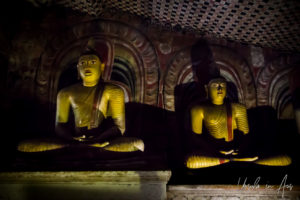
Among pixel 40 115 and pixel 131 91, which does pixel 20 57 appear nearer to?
pixel 40 115

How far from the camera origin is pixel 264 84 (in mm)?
5332

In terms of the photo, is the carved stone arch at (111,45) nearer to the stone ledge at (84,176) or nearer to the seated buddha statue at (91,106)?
the seated buddha statue at (91,106)

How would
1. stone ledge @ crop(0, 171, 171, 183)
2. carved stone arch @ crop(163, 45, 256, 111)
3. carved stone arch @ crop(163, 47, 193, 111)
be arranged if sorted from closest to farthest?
stone ledge @ crop(0, 171, 171, 183) → carved stone arch @ crop(163, 47, 193, 111) → carved stone arch @ crop(163, 45, 256, 111)

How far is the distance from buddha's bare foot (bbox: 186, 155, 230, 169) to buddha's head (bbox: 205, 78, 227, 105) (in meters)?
1.24

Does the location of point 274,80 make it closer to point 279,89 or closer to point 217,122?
point 279,89

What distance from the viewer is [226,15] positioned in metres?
4.82

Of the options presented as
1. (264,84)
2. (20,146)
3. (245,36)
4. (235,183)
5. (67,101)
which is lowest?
(235,183)

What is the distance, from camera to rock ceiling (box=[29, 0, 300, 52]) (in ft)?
14.7

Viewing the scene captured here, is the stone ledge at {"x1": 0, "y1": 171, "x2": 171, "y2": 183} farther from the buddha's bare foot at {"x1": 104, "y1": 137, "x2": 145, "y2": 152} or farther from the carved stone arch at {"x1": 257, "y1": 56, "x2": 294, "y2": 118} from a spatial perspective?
the carved stone arch at {"x1": 257, "y1": 56, "x2": 294, "y2": 118}

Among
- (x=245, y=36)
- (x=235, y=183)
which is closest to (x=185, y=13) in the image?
(x=245, y=36)

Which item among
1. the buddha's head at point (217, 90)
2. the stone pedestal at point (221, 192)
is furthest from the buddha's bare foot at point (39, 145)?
the buddha's head at point (217, 90)

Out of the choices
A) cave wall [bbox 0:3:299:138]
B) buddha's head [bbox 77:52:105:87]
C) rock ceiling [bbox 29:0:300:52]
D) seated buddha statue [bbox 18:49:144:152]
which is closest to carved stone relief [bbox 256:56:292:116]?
cave wall [bbox 0:3:299:138]

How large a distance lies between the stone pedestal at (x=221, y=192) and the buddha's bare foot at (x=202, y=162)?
285mm

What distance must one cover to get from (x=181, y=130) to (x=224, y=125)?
0.83 metres
